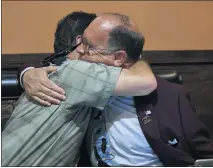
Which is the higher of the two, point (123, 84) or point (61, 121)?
point (123, 84)

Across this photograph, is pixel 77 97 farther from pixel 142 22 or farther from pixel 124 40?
pixel 142 22

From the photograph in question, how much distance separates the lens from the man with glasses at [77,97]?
115 cm

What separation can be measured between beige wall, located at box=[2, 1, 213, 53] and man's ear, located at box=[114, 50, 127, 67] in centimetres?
108

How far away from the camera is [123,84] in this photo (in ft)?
3.75

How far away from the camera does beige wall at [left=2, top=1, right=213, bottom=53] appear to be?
222 cm

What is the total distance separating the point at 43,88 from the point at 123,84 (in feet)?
0.94

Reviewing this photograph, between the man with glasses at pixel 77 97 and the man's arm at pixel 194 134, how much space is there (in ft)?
0.55

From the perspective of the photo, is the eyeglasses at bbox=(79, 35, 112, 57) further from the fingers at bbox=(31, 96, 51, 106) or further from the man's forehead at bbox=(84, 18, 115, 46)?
the fingers at bbox=(31, 96, 51, 106)

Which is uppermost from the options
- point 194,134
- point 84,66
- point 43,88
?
point 84,66

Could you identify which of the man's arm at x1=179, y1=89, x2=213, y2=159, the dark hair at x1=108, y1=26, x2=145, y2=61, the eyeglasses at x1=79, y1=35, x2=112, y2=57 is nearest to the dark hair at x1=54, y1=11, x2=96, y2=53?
the eyeglasses at x1=79, y1=35, x2=112, y2=57

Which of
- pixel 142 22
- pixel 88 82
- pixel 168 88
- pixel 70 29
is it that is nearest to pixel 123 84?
pixel 88 82

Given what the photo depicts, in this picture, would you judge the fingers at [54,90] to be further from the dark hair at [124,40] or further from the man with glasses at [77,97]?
the dark hair at [124,40]

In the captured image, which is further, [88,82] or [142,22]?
[142,22]

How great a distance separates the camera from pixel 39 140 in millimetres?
1170
